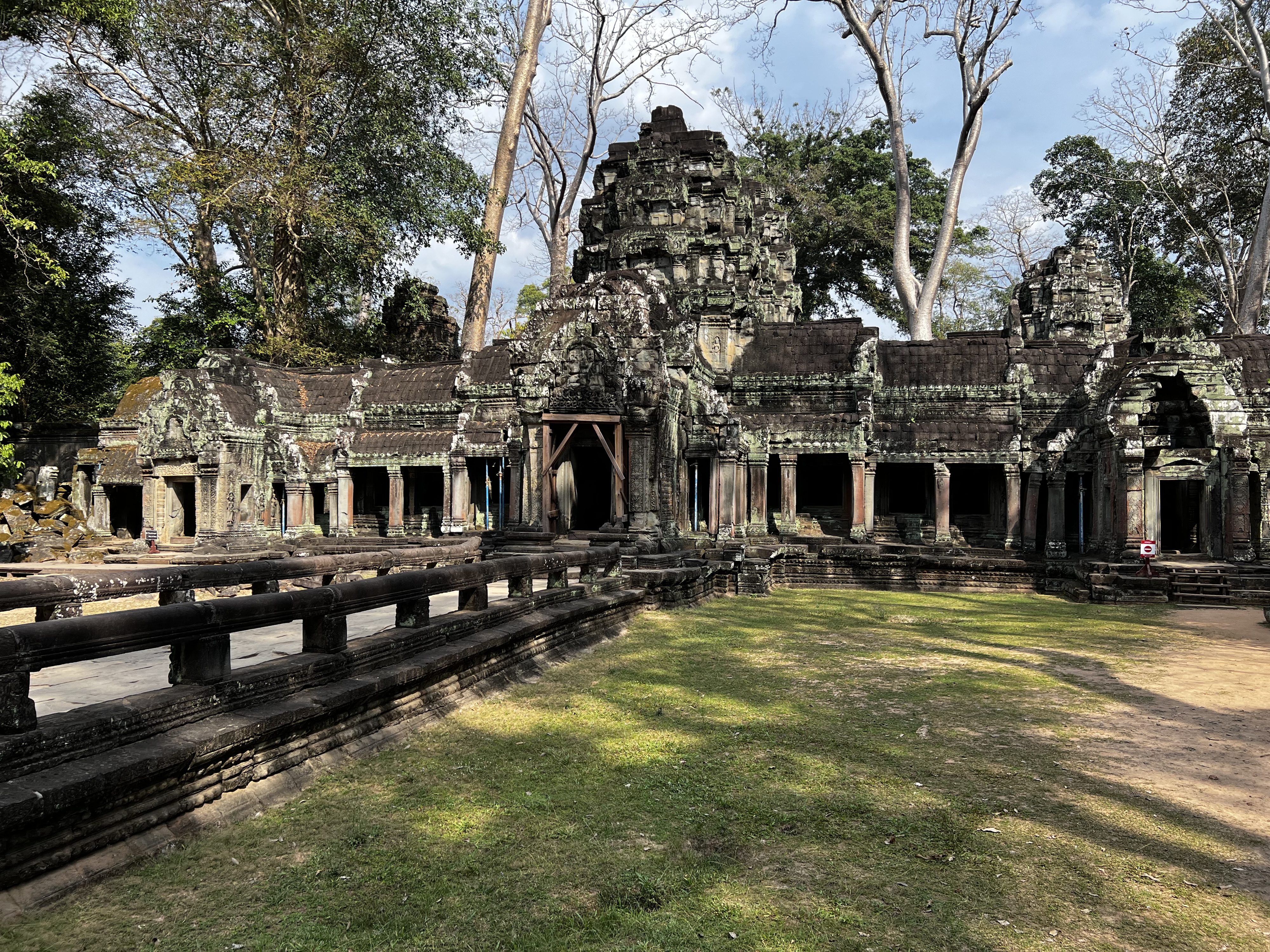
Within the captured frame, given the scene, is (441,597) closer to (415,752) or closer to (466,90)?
(415,752)

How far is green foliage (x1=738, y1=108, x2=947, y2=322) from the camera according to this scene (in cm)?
3875

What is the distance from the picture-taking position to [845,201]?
128 ft

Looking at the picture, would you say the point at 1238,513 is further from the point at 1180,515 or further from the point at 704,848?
the point at 704,848

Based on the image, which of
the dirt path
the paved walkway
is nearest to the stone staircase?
the dirt path

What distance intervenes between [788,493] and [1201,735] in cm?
1430

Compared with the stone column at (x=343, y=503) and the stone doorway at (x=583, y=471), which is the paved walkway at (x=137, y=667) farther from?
the stone column at (x=343, y=503)

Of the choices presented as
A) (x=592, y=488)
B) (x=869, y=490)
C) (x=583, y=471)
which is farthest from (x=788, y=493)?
(x=583, y=471)

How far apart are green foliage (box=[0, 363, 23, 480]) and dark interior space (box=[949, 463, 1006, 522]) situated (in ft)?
83.8

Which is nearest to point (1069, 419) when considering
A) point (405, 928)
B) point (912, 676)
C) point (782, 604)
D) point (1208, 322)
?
point (782, 604)

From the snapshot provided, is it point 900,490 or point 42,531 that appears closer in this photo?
point 42,531

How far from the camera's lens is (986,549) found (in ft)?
63.3

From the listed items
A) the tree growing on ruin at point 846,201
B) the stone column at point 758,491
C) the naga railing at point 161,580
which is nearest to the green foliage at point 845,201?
the tree growing on ruin at point 846,201

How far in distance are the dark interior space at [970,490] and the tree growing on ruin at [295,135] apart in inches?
703

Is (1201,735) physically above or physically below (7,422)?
below
